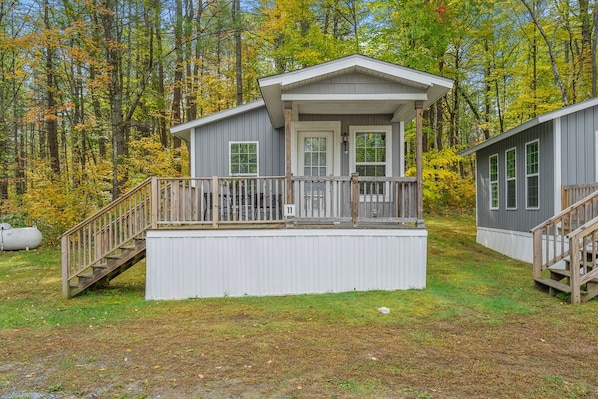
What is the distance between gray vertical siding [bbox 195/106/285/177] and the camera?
9703 mm

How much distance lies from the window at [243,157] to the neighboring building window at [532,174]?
656 cm

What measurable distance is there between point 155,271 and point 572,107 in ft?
28.6

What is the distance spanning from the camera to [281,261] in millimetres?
6902

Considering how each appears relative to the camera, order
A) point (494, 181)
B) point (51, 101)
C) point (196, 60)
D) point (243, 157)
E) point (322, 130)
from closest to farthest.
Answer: point (322, 130) → point (243, 157) → point (494, 181) → point (51, 101) → point (196, 60)

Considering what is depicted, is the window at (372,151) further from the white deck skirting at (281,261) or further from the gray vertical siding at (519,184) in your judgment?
the gray vertical siding at (519,184)

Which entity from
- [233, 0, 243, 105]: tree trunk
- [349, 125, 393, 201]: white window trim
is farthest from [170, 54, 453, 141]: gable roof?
[233, 0, 243, 105]: tree trunk

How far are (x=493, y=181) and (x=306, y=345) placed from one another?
9.65 metres

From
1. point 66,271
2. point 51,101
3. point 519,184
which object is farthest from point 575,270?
point 51,101

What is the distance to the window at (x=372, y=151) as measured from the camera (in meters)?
8.98

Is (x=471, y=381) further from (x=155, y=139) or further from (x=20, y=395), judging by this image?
(x=155, y=139)

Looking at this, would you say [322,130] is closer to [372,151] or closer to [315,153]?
[315,153]

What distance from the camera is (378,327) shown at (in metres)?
5.11

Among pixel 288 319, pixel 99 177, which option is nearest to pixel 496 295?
pixel 288 319

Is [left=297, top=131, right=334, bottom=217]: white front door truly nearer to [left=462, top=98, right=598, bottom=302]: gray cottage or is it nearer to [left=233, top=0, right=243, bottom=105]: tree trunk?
[left=462, top=98, right=598, bottom=302]: gray cottage
